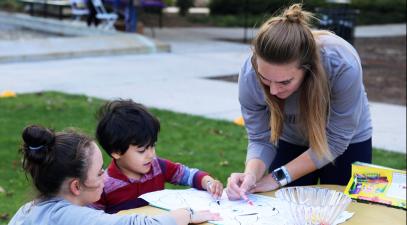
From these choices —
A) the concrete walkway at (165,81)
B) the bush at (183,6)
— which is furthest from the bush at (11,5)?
the concrete walkway at (165,81)

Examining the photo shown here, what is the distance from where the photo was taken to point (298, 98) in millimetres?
2803

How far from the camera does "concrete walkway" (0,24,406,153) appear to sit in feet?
25.0

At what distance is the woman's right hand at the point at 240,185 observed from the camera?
8.79 ft

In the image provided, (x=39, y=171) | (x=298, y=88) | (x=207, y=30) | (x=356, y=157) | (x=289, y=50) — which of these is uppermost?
(x=289, y=50)

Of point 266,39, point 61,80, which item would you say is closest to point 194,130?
point 61,80

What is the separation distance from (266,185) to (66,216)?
39.6 inches

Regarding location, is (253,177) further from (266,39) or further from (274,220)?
(266,39)

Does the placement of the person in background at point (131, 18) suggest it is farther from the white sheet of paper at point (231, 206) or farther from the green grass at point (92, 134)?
the white sheet of paper at point (231, 206)

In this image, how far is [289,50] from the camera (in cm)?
250

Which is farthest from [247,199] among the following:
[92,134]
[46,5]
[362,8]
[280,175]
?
[362,8]

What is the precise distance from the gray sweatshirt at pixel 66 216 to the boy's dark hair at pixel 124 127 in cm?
45

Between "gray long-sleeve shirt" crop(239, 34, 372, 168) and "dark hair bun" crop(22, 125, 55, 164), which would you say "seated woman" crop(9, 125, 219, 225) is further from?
"gray long-sleeve shirt" crop(239, 34, 372, 168)

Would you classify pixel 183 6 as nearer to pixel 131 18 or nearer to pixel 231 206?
pixel 131 18

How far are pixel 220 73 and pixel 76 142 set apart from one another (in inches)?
338
